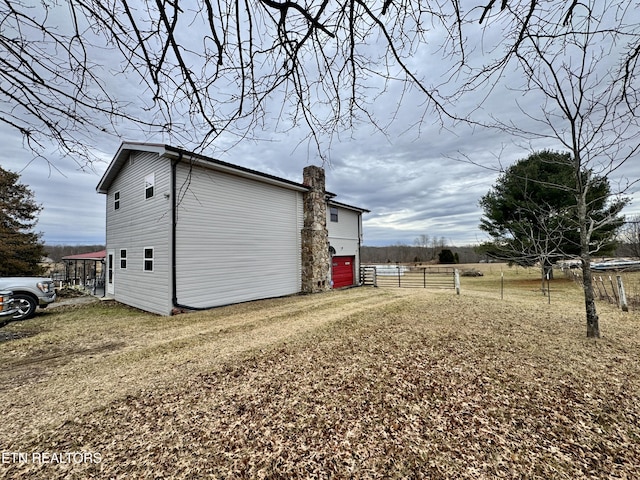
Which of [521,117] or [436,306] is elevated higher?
[521,117]

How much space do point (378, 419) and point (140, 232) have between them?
1061 centimetres

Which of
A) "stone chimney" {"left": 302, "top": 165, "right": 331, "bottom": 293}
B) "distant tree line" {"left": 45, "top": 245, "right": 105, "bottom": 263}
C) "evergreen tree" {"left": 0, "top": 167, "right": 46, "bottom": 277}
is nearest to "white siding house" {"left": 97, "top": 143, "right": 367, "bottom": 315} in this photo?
"stone chimney" {"left": 302, "top": 165, "right": 331, "bottom": 293}

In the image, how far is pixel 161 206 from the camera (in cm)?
895

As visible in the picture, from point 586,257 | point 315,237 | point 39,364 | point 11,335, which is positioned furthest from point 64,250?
point 586,257

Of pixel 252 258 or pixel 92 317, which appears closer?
pixel 92 317

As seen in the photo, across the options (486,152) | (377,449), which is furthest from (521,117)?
(377,449)

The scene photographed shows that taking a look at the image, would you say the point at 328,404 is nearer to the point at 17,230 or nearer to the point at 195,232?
the point at 195,232

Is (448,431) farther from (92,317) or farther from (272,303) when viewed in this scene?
(92,317)

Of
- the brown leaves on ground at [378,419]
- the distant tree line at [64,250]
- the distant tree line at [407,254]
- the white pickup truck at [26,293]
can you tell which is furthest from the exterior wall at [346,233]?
the distant tree line at [64,250]

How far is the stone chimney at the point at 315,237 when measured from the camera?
12.6 m

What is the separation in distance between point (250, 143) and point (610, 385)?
5.25m

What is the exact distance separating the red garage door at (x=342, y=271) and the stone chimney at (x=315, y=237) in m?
1.52

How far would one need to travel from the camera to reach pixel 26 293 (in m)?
8.23

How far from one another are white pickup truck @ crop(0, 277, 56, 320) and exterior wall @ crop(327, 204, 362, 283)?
37.6ft
